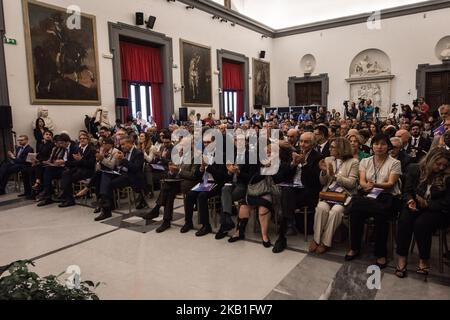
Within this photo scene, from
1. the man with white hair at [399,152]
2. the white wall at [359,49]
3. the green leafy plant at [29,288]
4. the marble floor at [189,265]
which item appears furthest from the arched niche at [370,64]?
the green leafy plant at [29,288]

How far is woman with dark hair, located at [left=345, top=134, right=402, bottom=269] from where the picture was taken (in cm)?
325

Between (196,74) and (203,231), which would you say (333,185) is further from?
(196,74)

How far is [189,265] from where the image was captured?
133 inches

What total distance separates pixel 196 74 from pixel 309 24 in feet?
26.4

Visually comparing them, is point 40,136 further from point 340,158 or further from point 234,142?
point 340,158

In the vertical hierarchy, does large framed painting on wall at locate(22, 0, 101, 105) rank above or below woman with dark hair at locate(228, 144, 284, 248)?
above

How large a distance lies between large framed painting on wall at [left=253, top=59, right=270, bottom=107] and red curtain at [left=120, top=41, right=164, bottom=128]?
6954mm

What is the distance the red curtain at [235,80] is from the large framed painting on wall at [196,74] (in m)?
1.58

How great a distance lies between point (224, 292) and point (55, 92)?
8340 millimetres

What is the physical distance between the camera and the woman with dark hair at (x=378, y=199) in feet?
10.6

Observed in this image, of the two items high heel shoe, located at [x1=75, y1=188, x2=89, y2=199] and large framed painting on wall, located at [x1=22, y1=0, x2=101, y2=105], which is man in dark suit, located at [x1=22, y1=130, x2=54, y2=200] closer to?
high heel shoe, located at [x1=75, y1=188, x2=89, y2=199]

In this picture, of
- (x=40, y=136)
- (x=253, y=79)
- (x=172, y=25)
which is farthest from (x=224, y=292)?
(x=253, y=79)

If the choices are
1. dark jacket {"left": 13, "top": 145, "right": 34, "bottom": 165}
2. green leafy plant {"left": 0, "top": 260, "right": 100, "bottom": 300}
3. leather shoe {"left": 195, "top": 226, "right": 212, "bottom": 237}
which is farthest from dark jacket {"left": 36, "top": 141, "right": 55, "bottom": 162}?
green leafy plant {"left": 0, "top": 260, "right": 100, "bottom": 300}

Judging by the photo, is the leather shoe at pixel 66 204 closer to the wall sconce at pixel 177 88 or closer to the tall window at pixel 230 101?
the wall sconce at pixel 177 88
